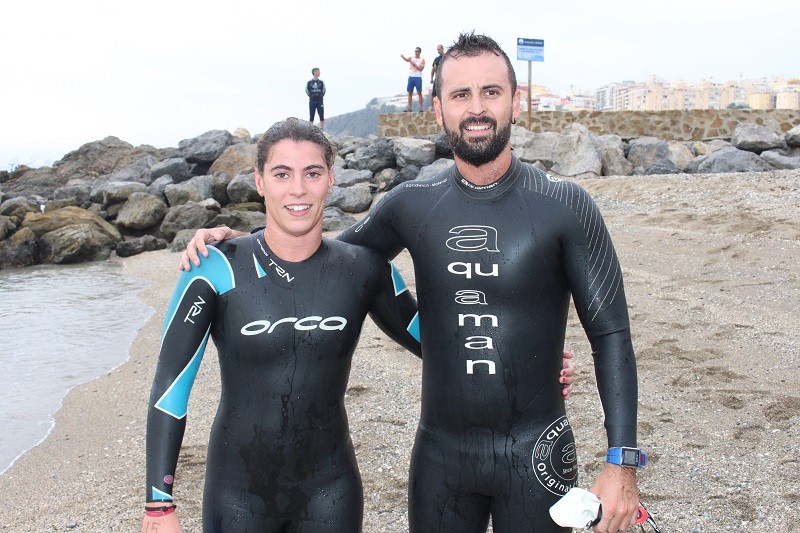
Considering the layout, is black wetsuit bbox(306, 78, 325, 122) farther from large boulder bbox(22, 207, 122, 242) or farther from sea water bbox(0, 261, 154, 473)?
sea water bbox(0, 261, 154, 473)

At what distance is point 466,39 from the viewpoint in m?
2.58

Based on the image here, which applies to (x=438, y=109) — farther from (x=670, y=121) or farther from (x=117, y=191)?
(x=117, y=191)

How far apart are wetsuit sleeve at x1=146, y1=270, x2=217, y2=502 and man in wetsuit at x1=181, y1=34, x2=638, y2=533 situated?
21 cm

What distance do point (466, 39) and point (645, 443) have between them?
3243mm

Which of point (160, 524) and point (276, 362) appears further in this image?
point (276, 362)

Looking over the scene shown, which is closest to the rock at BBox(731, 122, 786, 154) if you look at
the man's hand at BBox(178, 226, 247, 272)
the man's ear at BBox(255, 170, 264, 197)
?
the man's ear at BBox(255, 170, 264, 197)

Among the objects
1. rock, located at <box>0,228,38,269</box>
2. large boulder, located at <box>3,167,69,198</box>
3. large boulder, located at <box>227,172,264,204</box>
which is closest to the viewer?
rock, located at <box>0,228,38,269</box>

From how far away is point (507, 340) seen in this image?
2.51 metres

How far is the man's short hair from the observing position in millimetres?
2527

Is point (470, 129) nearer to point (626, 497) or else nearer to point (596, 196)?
point (626, 497)

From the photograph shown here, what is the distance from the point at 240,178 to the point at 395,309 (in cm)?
1611

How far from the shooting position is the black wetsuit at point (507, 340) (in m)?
2.44

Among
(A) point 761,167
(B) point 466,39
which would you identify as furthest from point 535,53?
(B) point 466,39

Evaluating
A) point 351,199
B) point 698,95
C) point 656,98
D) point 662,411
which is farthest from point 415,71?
point 656,98
